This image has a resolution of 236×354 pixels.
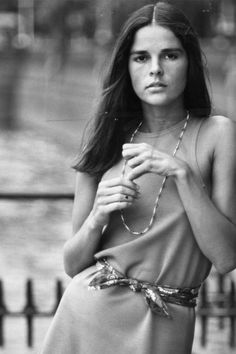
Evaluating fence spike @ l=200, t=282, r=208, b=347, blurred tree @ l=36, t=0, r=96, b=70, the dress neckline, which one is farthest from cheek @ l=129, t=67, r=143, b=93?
fence spike @ l=200, t=282, r=208, b=347

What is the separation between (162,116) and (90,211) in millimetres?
329

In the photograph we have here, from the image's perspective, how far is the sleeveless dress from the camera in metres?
2.22

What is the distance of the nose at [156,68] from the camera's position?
2201 millimetres

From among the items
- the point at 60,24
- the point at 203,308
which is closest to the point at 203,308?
the point at 203,308

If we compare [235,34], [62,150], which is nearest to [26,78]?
[62,150]

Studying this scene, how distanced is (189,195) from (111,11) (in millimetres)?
676

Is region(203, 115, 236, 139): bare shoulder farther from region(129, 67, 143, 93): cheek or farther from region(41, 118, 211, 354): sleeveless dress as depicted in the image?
region(129, 67, 143, 93): cheek

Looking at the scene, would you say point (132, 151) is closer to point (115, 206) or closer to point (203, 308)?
point (115, 206)

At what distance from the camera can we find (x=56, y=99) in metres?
2.94

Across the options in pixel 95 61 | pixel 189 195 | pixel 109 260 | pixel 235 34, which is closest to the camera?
pixel 189 195

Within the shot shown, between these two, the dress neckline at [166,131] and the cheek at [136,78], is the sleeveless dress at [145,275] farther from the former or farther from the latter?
the cheek at [136,78]

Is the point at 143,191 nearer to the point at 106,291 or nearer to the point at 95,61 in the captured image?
the point at 106,291

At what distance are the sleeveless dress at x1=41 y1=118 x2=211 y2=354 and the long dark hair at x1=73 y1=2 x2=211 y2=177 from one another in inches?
2.0

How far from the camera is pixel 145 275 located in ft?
7.38
